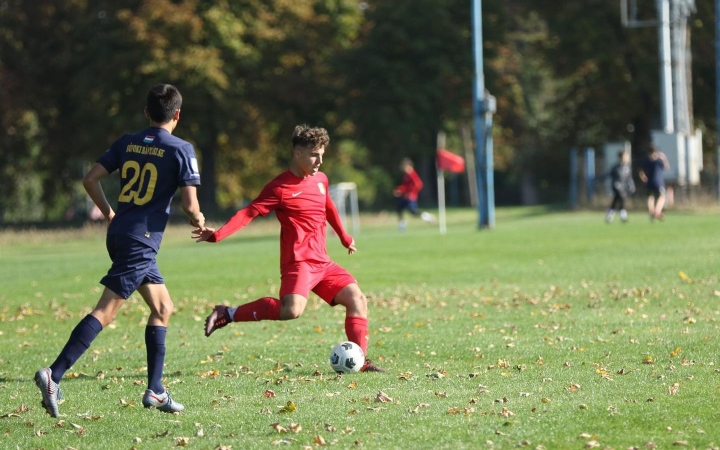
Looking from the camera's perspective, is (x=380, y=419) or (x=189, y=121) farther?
(x=189, y=121)

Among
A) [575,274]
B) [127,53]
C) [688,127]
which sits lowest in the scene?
[575,274]

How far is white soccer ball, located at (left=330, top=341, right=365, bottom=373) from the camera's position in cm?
910

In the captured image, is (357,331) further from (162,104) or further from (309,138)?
(162,104)

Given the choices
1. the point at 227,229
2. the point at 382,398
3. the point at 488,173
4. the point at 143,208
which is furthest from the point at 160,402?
the point at 488,173

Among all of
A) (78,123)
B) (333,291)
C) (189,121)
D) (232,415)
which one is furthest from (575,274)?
(78,123)

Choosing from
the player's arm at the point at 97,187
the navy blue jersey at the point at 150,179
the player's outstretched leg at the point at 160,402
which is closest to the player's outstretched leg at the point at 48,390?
the player's outstretched leg at the point at 160,402

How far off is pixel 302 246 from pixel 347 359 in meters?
0.96

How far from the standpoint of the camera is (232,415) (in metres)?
7.49

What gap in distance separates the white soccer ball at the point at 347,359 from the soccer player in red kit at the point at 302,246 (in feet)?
0.48

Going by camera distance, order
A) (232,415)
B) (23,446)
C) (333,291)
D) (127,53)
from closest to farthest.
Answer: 1. (23,446)
2. (232,415)
3. (333,291)
4. (127,53)

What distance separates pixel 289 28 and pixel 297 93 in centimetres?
295

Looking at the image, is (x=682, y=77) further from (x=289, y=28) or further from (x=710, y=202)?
(x=289, y=28)

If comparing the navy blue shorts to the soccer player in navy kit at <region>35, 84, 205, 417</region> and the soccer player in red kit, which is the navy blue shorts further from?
the soccer player in red kit

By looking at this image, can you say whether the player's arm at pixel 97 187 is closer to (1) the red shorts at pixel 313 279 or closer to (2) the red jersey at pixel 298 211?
(2) the red jersey at pixel 298 211
